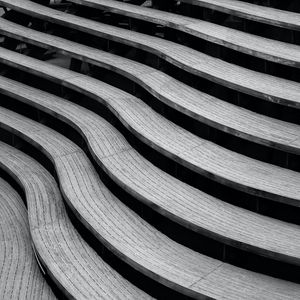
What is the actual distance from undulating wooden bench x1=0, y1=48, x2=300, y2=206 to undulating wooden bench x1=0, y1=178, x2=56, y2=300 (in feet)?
4.83

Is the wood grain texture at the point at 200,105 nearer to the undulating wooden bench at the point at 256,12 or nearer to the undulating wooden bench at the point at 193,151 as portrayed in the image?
the undulating wooden bench at the point at 193,151

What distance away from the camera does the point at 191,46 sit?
854 cm

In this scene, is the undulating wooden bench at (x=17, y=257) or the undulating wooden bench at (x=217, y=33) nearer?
the undulating wooden bench at (x=17, y=257)

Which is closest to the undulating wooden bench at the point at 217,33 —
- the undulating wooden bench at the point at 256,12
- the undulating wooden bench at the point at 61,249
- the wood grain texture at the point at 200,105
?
the undulating wooden bench at the point at 256,12

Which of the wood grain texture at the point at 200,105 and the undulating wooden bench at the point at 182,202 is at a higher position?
the wood grain texture at the point at 200,105

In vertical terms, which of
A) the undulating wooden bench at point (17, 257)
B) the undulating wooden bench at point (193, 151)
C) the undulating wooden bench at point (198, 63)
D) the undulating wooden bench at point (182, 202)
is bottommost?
the undulating wooden bench at point (17, 257)

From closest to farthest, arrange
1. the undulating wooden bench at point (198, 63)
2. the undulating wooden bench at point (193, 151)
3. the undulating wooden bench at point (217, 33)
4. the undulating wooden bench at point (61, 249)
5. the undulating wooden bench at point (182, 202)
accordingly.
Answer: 1. the undulating wooden bench at point (182, 202)
2. the undulating wooden bench at point (61, 249)
3. the undulating wooden bench at point (193, 151)
4. the undulating wooden bench at point (198, 63)
5. the undulating wooden bench at point (217, 33)

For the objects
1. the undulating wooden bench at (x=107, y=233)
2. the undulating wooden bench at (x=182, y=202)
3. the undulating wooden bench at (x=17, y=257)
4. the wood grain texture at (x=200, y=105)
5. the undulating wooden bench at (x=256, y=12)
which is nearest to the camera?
the undulating wooden bench at (x=107, y=233)

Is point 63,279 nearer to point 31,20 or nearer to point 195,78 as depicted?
point 195,78

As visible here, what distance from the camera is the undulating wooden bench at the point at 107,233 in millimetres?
5297

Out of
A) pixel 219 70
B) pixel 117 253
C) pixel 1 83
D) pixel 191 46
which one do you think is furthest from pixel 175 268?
pixel 1 83

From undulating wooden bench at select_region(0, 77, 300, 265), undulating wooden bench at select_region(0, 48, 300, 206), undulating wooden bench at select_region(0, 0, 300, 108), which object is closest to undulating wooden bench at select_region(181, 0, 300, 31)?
undulating wooden bench at select_region(0, 0, 300, 108)

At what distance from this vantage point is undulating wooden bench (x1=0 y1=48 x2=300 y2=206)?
19.5 ft

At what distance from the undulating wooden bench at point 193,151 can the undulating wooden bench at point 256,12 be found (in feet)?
5.55
